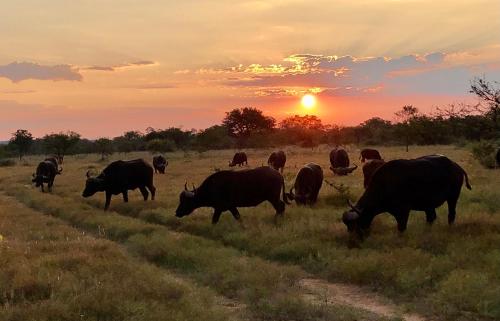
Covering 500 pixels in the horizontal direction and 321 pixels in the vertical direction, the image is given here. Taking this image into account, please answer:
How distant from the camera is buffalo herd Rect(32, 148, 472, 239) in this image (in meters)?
12.8

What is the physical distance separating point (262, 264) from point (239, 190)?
16.3 ft

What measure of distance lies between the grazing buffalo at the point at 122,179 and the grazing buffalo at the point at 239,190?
7164mm

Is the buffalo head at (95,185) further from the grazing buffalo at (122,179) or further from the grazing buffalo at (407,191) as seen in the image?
the grazing buffalo at (407,191)

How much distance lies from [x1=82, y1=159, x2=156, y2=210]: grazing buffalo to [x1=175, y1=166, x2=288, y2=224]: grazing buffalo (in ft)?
23.5

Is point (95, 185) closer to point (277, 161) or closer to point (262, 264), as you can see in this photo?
point (262, 264)

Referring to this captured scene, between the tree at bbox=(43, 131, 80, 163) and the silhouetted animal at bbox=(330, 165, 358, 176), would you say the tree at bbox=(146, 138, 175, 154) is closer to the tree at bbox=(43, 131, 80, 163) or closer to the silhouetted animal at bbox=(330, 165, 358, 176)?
the tree at bbox=(43, 131, 80, 163)

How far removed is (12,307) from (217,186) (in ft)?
29.0

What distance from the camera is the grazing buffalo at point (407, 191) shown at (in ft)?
41.8

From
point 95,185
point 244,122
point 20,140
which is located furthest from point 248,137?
point 95,185

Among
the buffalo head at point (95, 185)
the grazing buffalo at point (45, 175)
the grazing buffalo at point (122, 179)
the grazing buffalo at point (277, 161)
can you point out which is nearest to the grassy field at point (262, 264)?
the grazing buffalo at point (122, 179)

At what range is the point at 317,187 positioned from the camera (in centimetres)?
1914

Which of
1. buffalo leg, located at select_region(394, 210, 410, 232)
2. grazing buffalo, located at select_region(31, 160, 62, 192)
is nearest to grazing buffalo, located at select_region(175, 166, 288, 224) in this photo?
buffalo leg, located at select_region(394, 210, 410, 232)

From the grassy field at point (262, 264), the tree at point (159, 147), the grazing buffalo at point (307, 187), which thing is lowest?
the grassy field at point (262, 264)

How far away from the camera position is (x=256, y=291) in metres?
9.41
